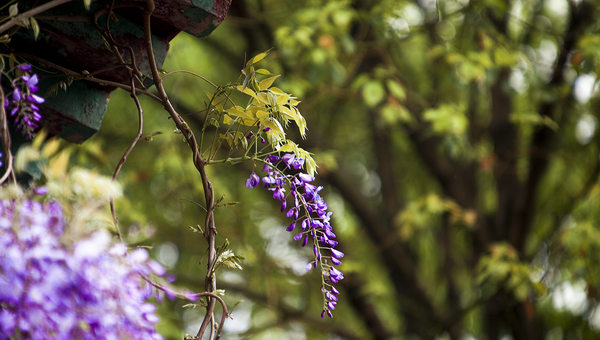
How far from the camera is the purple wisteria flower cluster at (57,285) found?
1.33 ft

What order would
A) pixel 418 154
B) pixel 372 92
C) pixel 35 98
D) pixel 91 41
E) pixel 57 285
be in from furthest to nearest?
1. pixel 418 154
2. pixel 372 92
3. pixel 91 41
4. pixel 35 98
5. pixel 57 285

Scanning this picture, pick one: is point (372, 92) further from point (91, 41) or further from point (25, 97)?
point (25, 97)

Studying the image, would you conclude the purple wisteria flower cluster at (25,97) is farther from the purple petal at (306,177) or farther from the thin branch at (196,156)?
the purple petal at (306,177)

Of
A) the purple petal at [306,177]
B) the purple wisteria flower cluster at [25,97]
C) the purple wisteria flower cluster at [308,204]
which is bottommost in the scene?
the purple wisteria flower cluster at [308,204]

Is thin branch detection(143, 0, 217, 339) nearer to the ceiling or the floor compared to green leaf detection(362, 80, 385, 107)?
nearer to the ceiling

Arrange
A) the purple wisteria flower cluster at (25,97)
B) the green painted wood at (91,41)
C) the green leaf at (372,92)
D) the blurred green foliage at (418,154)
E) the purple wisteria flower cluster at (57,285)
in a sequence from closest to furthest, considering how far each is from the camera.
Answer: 1. the purple wisteria flower cluster at (57,285)
2. the purple wisteria flower cluster at (25,97)
3. the green painted wood at (91,41)
4. the green leaf at (372,92)
5. the blurred green foliage at (418,154)

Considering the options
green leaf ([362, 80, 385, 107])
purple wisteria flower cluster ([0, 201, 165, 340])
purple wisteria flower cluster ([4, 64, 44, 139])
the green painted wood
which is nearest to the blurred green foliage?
green leaf ([362, 80, 385, 107])

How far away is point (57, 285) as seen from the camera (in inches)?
16.3

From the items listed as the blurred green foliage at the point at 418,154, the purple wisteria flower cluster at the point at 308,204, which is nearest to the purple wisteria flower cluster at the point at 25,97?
the purple wisteria flower cluster at the point at 308,204

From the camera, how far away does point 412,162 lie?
14.6 ft

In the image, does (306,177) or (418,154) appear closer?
(306,177)

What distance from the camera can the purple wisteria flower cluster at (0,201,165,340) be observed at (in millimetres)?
406

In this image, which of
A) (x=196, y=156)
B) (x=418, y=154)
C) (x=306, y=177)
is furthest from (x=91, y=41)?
(x=418, y=154)

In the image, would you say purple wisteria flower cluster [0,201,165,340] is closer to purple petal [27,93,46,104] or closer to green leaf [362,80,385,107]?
purple petal [27,93,46,104]
